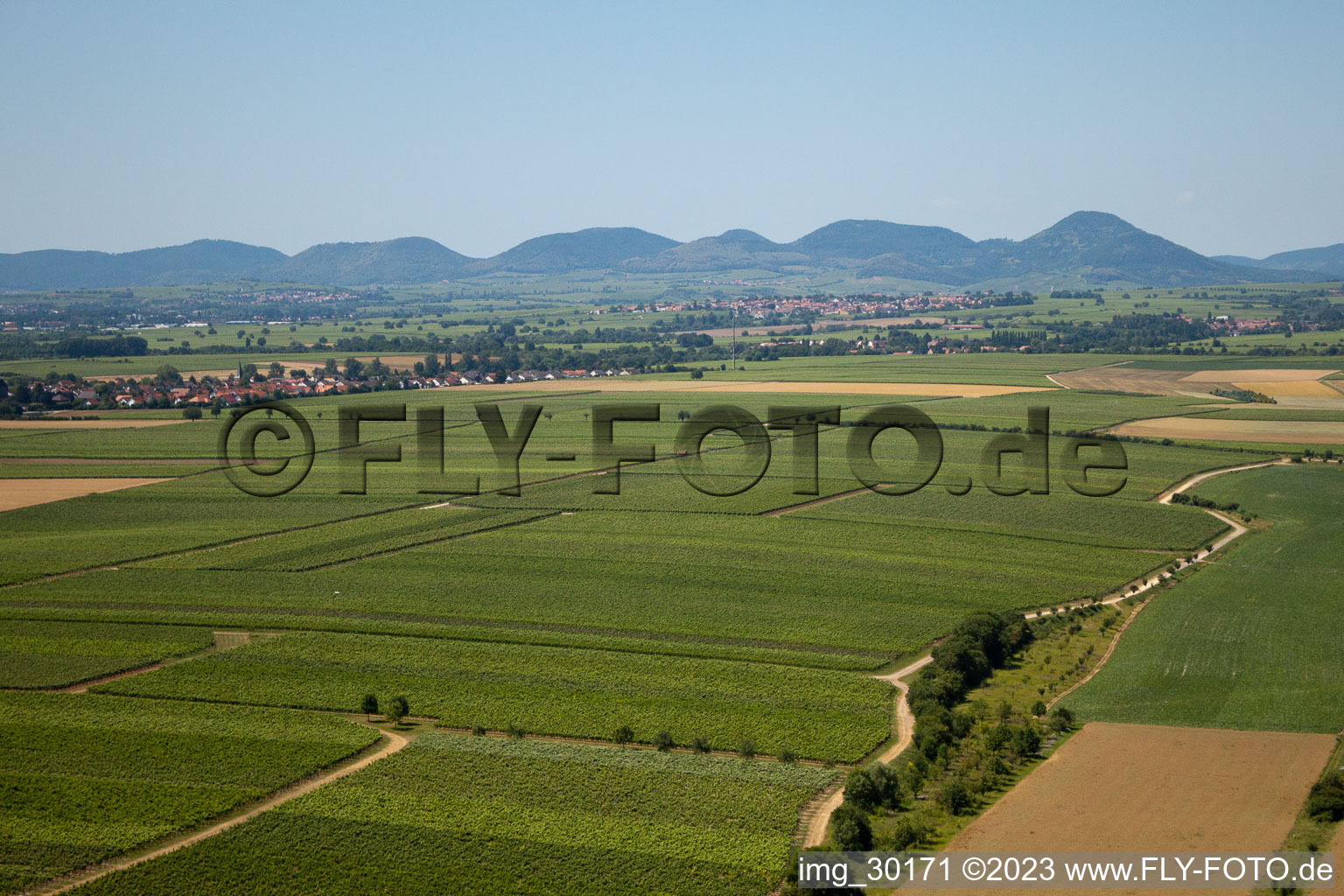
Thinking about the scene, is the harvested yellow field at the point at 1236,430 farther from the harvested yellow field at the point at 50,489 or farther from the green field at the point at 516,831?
the harvested yellow field at the point at 50,489

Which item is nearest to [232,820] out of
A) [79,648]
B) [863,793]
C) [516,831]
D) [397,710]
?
[397,710]

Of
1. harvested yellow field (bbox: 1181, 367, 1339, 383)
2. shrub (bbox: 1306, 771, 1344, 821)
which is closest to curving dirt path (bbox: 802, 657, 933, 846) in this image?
shrub (bbox: 1306, 771, 1344, 821)

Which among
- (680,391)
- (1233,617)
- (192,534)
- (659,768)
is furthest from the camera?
(680,391)

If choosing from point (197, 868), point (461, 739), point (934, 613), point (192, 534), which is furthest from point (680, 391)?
point (197, 868)

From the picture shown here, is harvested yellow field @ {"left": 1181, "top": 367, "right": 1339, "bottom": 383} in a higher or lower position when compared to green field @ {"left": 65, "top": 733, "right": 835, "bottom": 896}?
higher

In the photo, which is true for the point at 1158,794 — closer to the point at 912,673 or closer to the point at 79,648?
the point at 912,673

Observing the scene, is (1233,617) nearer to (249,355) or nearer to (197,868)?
(197,868)

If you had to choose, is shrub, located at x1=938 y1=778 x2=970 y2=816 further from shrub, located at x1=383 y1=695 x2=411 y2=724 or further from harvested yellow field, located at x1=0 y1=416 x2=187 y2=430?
harvested yellow field, located at x1=0 y1=416 x2=187 y2=430
